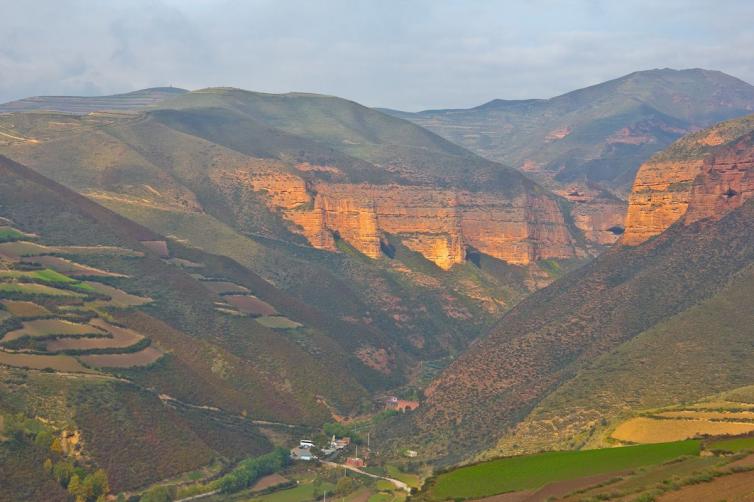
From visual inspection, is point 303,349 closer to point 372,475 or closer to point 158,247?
point 158,247

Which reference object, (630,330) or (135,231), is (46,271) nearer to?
(135,231)

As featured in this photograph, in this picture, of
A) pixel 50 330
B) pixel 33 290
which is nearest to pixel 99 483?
pixel 50 330

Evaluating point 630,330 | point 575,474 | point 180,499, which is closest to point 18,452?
point 180,499

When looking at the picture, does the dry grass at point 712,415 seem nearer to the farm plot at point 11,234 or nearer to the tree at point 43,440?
the tree at point 43,440

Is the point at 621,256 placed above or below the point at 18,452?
above

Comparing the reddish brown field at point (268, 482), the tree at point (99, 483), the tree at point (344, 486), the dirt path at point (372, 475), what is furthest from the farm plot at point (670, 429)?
the tree at point (99, 483)

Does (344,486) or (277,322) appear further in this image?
(277,322)
